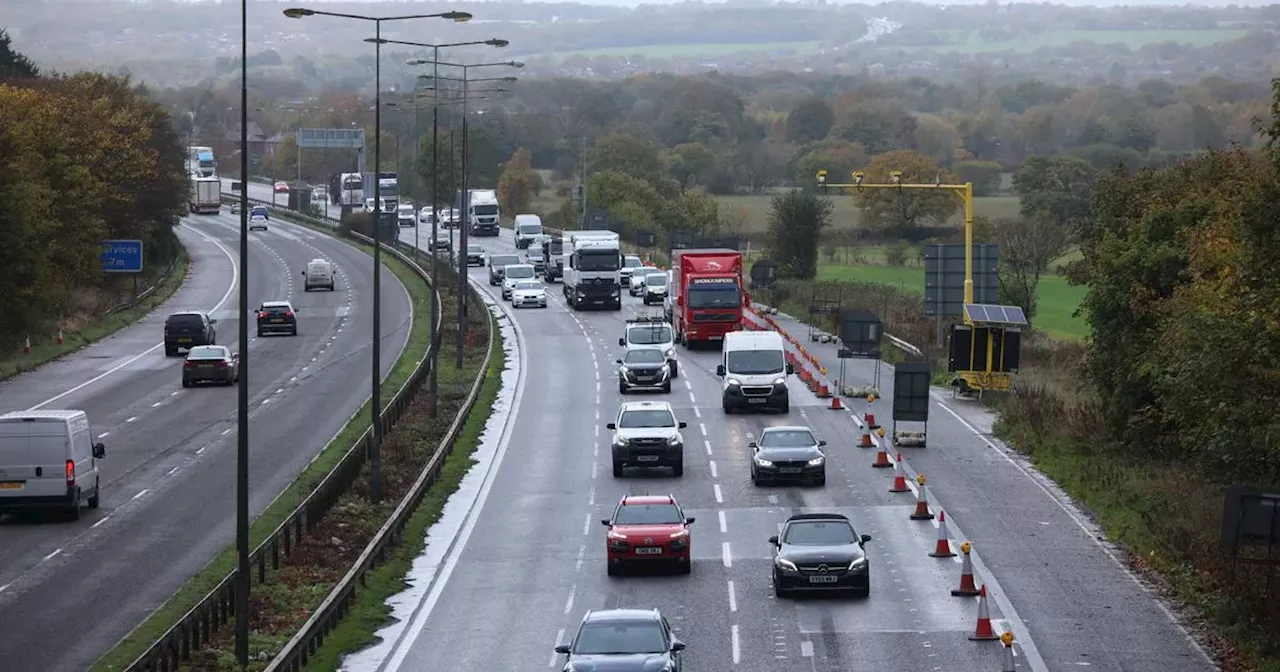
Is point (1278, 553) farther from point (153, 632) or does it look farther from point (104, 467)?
point (104, 467)

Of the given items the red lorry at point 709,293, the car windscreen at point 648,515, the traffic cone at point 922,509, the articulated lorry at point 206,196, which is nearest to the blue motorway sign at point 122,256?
the red lorry at point 709,293

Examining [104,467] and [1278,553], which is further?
[104,467]

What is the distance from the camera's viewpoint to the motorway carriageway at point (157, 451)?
93.5 ft

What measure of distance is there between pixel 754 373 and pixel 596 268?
3429 cm

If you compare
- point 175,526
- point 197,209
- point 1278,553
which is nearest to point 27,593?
point 175,526

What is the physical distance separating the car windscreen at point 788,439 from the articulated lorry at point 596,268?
44703 mm

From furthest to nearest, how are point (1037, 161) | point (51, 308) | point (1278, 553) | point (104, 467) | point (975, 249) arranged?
point (1037, 161)
point (51, 308)
point (975, 249)
point (104, 467)
point (1278, 553)

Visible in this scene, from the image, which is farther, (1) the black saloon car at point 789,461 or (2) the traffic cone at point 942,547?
(1) the black saloon car at point 789,461

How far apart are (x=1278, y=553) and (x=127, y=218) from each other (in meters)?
81.8

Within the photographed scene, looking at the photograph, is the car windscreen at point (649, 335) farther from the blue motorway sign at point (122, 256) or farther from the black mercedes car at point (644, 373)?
the blue motorway sign at point (122, 256)

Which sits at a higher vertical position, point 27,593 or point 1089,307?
point 1089,307

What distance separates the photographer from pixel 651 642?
22.6m

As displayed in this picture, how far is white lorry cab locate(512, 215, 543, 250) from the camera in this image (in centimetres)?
12674

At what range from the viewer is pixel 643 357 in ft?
194
